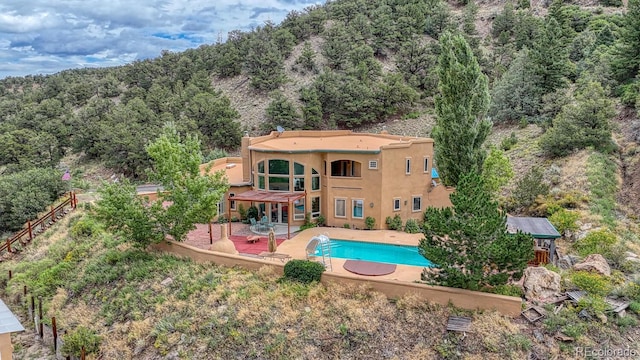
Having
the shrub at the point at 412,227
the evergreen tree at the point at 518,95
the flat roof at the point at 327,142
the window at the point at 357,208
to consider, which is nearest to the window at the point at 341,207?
the window at the point at 357,208

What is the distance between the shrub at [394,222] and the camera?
72.1ft

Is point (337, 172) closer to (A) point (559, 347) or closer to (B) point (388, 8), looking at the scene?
(A) point (559, 347)

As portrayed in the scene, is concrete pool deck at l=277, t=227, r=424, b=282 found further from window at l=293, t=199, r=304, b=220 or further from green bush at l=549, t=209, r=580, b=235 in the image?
green bush at l=549, t=209, r=580, b=235

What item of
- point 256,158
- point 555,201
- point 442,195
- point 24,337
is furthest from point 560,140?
point 24,337

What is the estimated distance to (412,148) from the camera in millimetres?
21969

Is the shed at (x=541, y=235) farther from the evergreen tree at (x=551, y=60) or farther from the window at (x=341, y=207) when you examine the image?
the evergreen tree at (x=551, y=60)

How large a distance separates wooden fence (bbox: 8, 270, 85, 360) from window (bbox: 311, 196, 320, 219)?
12.5 meters

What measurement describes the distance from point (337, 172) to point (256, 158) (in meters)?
4.69

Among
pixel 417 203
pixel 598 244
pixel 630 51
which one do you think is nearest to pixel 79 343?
pixel 417 203

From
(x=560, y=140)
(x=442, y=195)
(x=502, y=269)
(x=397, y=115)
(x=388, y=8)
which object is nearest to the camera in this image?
(x=502, y=269)

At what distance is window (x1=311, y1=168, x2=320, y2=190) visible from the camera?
74.1 ft

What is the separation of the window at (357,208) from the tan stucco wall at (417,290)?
723cm

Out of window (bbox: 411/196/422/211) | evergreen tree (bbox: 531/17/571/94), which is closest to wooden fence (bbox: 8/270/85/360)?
window (bbox: 411/196/422/211)

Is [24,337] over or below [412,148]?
below
